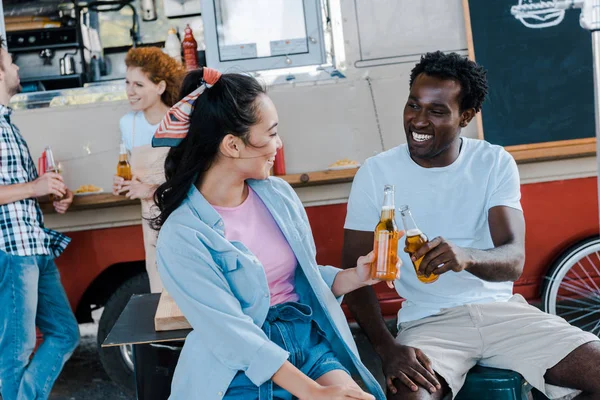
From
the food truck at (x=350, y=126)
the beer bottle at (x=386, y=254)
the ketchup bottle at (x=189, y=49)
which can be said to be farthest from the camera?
the ketchup bottle at (x=189, y=49)

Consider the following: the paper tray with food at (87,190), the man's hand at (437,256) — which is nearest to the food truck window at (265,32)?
the paper tray with food at (87,190)

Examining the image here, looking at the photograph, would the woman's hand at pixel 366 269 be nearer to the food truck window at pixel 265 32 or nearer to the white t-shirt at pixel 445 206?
the white t-shirt at pixel 445 206

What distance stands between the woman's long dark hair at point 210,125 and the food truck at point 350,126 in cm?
189

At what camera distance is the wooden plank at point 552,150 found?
426 cm

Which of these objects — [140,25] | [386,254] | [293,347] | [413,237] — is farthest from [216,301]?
[140,25]

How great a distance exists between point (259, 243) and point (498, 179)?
40.7 inches

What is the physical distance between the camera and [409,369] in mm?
2447

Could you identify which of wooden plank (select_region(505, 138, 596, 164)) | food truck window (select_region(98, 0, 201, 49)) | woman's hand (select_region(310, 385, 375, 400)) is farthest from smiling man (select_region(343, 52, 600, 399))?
food truck window (select_region(98, 0, 201, 49))

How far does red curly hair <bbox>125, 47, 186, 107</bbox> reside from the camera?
4188 millimetres

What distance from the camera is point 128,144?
4.19m

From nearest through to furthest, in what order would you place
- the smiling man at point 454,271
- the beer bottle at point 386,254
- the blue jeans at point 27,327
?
the beer bottle at point 386,254, the smiling man at point 454,271, the blue jeans at point 27,327

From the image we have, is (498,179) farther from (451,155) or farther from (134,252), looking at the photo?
(134,252)

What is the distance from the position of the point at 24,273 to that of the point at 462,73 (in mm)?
2376

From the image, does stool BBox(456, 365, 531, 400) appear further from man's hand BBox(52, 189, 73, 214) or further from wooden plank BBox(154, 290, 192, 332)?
man's hand BBox(52, 189, 73, 214)
